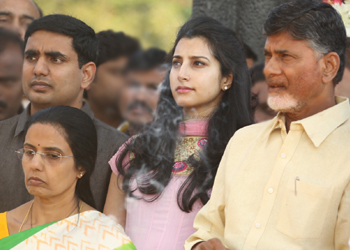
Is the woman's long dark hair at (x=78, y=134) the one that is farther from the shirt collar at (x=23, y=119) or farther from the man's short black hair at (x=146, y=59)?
the man's short black hair at (x=146, y=59)

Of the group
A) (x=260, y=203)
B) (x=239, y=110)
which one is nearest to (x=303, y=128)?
(x=260, y=203)

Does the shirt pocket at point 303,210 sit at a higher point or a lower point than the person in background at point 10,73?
lower

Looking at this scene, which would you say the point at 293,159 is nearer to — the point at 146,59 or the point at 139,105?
the point at 139,105

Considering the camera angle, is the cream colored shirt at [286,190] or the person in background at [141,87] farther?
the person in background at [141,87]

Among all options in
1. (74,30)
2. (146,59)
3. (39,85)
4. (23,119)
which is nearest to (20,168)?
(23,119)

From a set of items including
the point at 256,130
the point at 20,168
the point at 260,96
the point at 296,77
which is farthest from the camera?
the point at 260,96

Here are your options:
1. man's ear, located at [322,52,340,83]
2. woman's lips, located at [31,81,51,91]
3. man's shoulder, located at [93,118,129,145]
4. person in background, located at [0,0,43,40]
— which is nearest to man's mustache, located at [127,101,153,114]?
man's shoulder, located at [93,118,129,145]

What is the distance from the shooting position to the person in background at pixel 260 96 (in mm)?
4057

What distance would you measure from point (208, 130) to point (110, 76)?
4.27 feet

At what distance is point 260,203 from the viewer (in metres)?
2.44

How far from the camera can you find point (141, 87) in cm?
397

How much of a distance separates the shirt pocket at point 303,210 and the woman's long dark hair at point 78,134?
113 cm

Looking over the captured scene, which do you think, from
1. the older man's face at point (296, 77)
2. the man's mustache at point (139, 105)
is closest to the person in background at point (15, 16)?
the man's mustache at point (139, 105)

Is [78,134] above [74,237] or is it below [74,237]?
above
